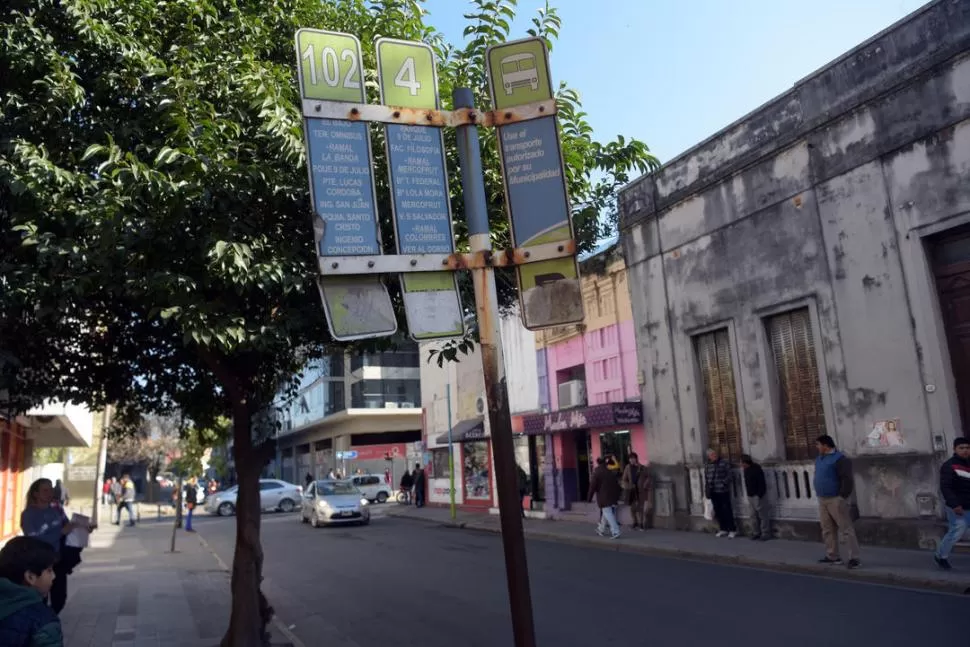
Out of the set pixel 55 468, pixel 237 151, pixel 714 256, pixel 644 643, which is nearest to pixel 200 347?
pixel 237 151

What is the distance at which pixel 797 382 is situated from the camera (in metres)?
14.8

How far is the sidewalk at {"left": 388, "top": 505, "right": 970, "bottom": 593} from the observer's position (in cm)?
999

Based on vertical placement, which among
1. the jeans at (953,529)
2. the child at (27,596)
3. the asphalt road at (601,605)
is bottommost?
the asphalt road at (601,605)

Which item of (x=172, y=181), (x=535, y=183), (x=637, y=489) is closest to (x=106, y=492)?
(x=637, y=489)

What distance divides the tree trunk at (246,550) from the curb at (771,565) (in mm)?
7731

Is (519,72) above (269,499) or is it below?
above

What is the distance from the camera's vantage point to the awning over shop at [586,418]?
1864cm

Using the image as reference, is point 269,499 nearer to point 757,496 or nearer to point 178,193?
point 757,496

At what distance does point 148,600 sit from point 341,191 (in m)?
9.71

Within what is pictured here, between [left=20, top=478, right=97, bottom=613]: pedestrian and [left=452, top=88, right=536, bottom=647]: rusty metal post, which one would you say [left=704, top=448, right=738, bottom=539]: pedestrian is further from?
[left=452, top=88, right=536, bottom=647]: rusty metal post

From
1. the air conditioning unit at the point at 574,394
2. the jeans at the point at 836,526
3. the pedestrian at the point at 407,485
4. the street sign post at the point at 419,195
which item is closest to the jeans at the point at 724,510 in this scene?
the jeans at the point at 836,526

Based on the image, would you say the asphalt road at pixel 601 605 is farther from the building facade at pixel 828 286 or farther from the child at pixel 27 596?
the child at pixel 27 596

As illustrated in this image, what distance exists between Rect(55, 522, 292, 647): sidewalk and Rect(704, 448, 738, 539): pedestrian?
917 centimetres

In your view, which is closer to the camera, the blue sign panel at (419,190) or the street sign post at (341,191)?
the street sign post at (341,191)
